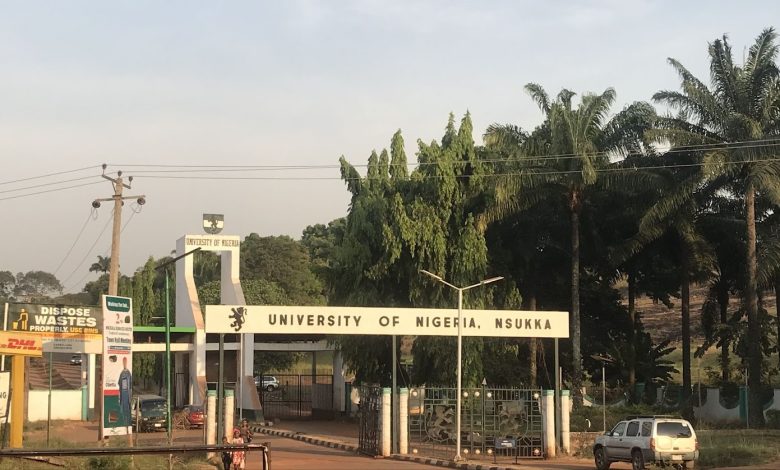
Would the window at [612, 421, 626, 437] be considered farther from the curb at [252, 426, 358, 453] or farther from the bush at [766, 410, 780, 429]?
the bush at [766, 410, 780, 429]

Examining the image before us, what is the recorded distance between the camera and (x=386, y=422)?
33688 millimetres

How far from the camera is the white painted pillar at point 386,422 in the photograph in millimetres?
33500

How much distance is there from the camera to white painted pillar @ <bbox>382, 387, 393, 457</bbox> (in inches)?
1319

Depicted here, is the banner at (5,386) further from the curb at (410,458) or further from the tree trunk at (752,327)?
the tree trunk at (752,327)

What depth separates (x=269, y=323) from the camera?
33.9 meters

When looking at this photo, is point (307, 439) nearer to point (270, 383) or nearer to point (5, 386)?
point (5, 386)

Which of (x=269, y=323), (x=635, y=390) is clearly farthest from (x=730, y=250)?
(x=269, y=323)

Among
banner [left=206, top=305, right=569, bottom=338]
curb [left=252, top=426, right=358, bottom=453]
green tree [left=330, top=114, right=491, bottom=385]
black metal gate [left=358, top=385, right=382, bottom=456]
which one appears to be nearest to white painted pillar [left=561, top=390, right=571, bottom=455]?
banner [left=206, top=305, right=569, bottom=338]

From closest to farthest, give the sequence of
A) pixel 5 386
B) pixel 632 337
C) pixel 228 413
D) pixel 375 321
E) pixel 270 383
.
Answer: pixel 5 386 → pixel 228 413 → pixel 375 321 → pixel 632 337 → pixel 270 383

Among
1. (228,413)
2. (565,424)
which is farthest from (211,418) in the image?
(565,424)

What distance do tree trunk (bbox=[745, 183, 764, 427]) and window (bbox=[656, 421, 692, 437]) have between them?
60.6ft

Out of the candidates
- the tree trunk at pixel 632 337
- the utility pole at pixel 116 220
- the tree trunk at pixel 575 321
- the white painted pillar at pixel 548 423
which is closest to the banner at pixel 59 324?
the utility pole at pixel 116 220

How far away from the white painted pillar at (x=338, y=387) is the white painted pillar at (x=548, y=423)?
949 inches

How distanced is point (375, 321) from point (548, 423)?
7.20 m
